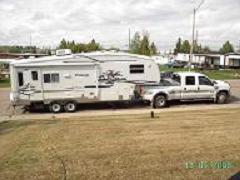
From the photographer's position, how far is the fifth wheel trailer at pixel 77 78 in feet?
54.8

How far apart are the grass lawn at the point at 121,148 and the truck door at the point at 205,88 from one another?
18.6ft

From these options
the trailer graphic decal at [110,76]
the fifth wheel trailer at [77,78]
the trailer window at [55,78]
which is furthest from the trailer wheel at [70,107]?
the trailer graphic decal at [110,76]

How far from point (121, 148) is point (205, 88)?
1127 cm

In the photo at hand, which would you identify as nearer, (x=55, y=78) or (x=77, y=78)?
(x=55, y=78)

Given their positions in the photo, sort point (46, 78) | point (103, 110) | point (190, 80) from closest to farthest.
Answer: point (46, 78) → point (103, 110) → point (190, 80)

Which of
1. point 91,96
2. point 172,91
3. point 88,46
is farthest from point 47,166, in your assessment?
point 88,46

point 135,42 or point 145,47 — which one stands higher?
point 135,42

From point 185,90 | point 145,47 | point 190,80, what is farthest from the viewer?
point 145,47

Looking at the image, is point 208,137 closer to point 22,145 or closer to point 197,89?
point 22,145

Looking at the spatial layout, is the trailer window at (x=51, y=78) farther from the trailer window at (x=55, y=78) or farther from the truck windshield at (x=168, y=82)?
the truck windshield at (x=168, y=82)

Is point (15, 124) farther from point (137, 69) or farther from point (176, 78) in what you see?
point (176, 78)

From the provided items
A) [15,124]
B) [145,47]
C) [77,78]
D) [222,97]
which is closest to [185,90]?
[222,97]

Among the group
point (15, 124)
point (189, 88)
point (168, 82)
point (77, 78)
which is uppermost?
point (77, 78)

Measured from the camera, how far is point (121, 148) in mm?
8930
